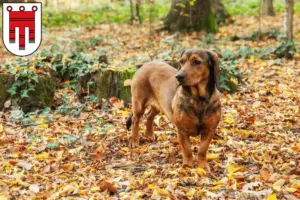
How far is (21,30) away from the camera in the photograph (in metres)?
9.72

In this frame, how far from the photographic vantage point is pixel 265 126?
7.30 m

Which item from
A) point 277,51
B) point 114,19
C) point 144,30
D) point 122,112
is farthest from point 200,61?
point 114,19

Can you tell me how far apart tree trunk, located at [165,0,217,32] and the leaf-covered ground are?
21.4 ft

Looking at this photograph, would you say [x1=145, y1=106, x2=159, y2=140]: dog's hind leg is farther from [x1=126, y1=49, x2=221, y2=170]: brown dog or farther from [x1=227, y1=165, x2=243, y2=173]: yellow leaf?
[x1=227, y1=165, x2=243, y2=173]: yellow leaf

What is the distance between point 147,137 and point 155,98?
78 centimetres

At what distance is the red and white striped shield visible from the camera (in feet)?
31.7

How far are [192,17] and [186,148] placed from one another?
11108 millimetres

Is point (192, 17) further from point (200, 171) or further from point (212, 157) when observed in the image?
point (200, 171)

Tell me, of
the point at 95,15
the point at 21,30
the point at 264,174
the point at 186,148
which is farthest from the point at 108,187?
the point at 95,15

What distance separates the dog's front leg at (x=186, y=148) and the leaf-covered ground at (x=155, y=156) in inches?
6.1

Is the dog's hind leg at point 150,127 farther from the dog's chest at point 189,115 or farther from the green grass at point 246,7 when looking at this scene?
the green grass at point 246,7

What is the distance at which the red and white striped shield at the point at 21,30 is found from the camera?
9.67 m

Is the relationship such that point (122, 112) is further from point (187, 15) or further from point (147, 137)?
point (187, 15)

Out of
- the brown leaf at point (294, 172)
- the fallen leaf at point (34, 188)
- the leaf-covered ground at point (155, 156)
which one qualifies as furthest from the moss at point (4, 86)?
the brown leaf at point (294, 172)
